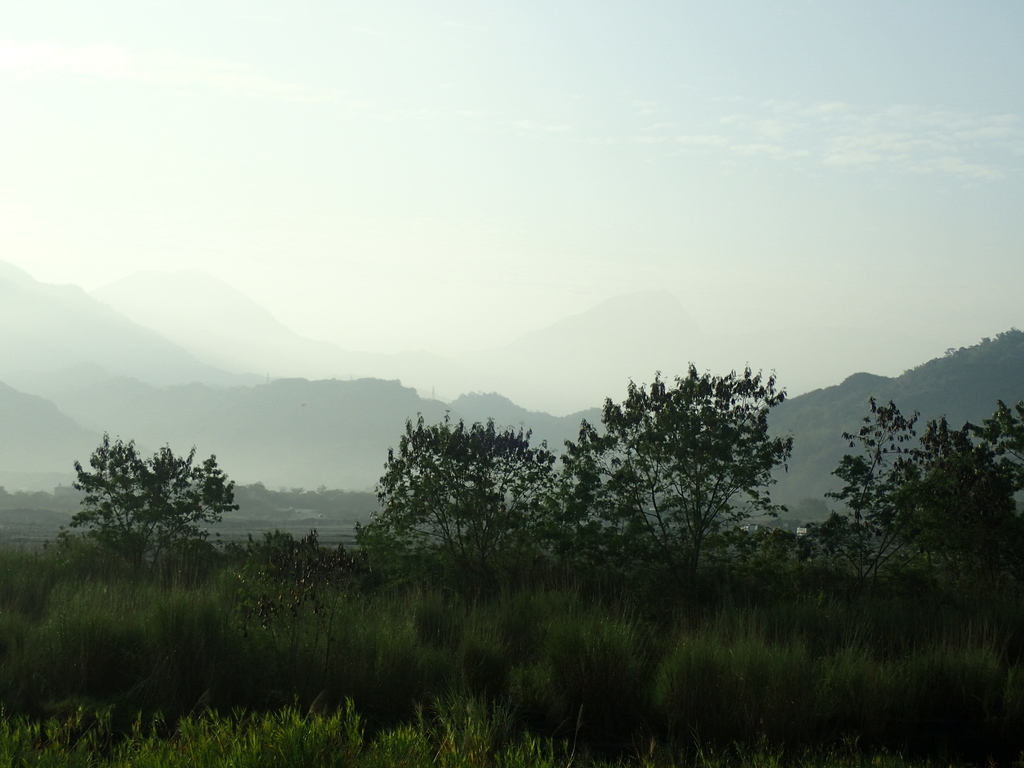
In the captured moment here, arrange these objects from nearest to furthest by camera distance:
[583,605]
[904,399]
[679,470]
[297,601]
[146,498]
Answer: [297,601]
[583,605]
[679,470]
[146,498]
[904,399]

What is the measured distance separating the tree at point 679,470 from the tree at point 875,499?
1196mm

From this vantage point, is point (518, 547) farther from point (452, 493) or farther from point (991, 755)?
point (991, 755)

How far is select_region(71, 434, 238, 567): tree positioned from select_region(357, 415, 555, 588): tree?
3887mm

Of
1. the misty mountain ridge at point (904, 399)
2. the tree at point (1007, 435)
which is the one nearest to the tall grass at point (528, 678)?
the tree at point (1007, 435)

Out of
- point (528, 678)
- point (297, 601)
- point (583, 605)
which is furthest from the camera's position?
point (583, 605)

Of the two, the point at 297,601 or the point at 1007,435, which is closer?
the point at 297,601

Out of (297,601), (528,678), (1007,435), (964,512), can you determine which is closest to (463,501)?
(297,601)

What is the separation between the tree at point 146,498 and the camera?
16938 millimetres

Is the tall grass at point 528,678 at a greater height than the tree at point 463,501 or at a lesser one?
lesser

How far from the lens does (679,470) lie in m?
14.1

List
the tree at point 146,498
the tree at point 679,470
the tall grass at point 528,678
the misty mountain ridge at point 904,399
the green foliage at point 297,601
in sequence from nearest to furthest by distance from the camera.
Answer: the tall grass at point 528,678 < the green foliage at point 297,601 < the tree at point 679,470 < the tree at point 146,498 < the misty mountain ridge at point 904,399

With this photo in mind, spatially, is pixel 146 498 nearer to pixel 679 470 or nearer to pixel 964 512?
pixel 679 470

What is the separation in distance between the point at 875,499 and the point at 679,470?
3.03m

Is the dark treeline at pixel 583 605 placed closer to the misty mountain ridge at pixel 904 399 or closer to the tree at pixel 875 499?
the tree at pixel 875 499
